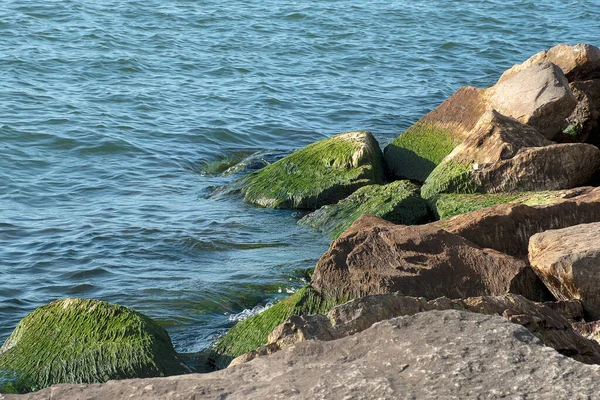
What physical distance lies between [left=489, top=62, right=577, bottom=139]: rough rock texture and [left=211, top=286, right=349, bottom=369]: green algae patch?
14.5 ft

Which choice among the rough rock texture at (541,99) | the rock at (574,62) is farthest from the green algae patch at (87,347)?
the rock at (574,62)

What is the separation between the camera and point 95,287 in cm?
807

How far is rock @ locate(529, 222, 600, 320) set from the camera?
18.1 feet

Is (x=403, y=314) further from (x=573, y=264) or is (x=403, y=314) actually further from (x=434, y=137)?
(x=434, y=137)

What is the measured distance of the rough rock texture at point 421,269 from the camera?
601 centimetres

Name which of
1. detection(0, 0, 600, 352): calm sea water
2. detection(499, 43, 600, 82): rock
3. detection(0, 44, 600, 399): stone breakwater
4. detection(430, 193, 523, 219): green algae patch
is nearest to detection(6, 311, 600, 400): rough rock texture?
detection(0, 44, 600, 399): stone breakwater

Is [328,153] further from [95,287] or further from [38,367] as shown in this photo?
[38,367]

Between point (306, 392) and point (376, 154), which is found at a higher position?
point (306, 392)

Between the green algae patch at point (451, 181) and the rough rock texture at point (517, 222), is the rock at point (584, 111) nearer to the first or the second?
the green algae patch at point (451, 181)

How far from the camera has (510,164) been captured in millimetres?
8430

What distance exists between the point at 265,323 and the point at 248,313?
1.12 m

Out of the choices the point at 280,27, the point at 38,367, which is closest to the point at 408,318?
the point at 38,367

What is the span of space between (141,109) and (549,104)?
7.61 metres

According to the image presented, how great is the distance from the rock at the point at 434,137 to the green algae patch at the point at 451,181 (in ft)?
3.63
